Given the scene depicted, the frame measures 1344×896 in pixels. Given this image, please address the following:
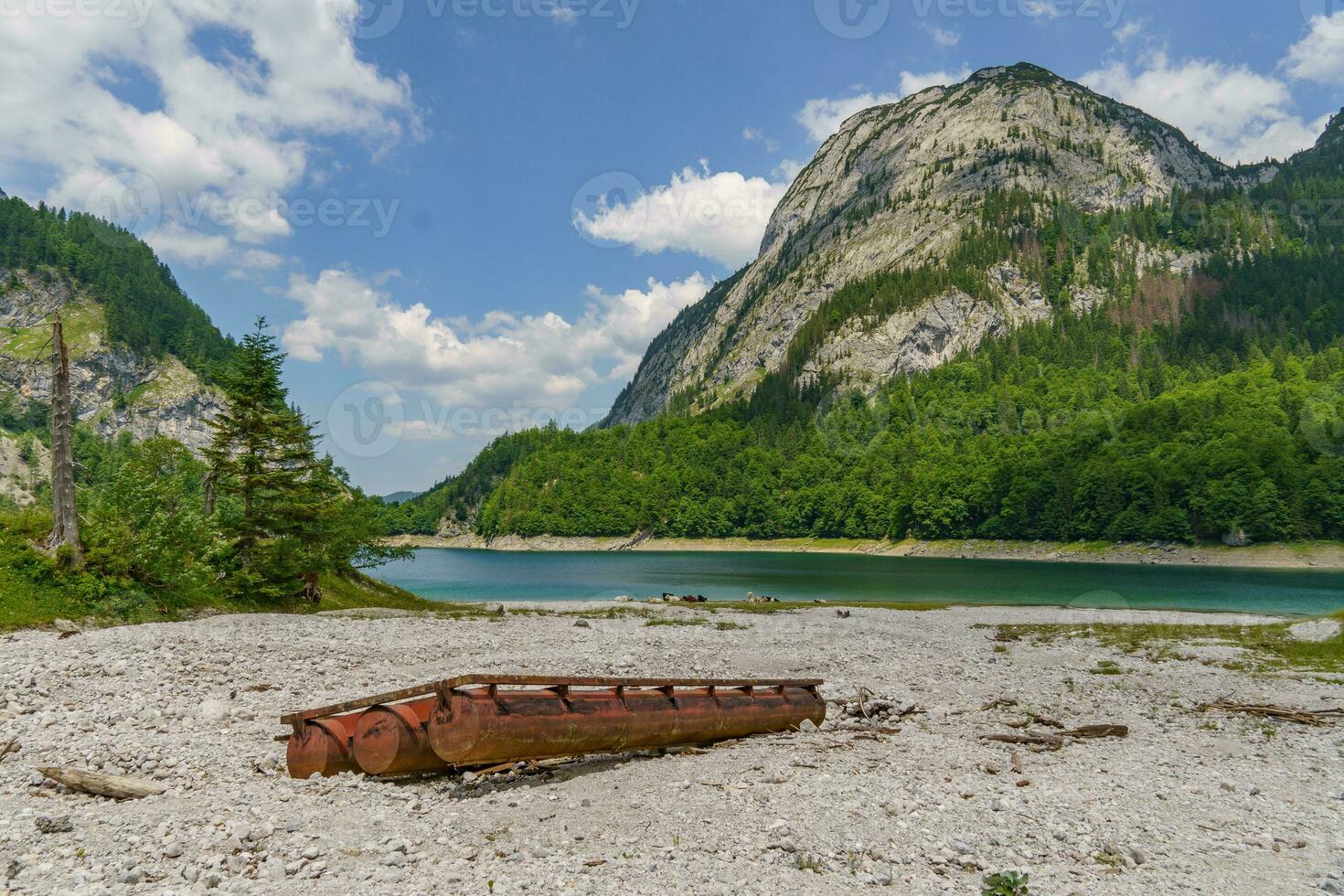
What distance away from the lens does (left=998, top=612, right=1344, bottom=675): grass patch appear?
29.9 meters

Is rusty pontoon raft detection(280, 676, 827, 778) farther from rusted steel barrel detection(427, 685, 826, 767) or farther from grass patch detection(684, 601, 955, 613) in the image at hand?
grass patch detection(684, 601, 955, 613)

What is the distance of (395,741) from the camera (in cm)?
1163

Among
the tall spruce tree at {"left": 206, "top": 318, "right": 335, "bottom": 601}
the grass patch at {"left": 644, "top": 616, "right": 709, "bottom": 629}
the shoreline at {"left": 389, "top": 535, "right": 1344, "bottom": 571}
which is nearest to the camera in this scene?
the tall spruce tree at {"left": 206, "top": 318, "right": 335, "bottom": 601}

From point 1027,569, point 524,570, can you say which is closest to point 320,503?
point 524,570

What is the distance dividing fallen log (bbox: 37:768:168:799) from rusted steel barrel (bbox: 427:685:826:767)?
4.43 metres

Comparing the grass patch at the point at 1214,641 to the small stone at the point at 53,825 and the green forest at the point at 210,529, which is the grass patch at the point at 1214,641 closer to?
the small stone at the point at 53,825

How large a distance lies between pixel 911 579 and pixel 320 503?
266 ft

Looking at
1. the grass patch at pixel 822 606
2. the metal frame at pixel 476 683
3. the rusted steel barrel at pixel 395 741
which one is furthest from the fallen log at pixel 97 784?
the grass patch at pixel 822 606

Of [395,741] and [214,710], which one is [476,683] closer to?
[395,741]

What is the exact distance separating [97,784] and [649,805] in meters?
8.65

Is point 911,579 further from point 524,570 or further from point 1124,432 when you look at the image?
point 1124,432

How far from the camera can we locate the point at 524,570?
427 ft

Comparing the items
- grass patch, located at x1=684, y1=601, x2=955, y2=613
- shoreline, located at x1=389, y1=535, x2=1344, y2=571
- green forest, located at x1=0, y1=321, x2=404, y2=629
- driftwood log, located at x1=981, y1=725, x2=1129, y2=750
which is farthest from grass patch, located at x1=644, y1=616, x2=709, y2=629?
shoreline, located at x1=389, y1=535, x2=1344, y2=571

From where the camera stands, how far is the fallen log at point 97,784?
34.8 feet
